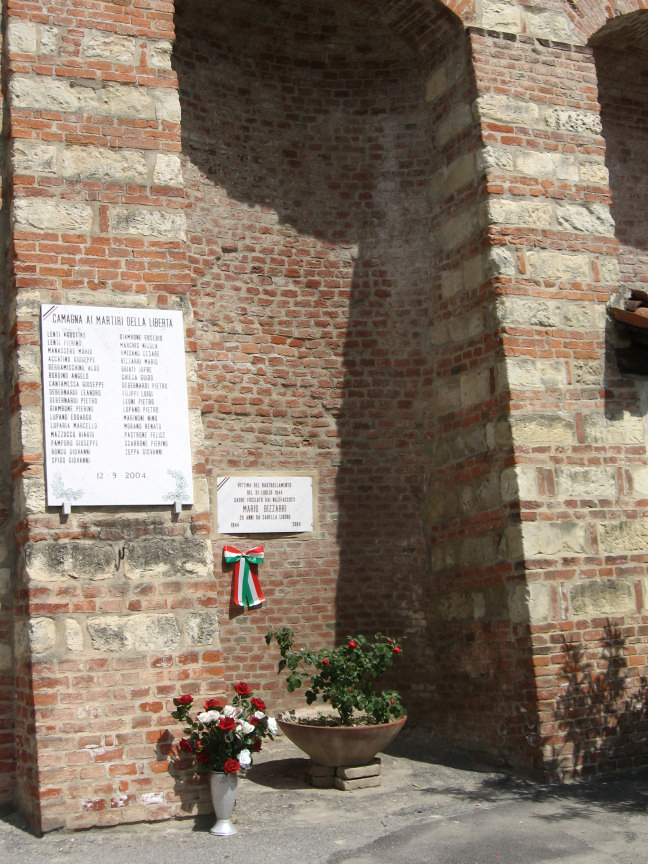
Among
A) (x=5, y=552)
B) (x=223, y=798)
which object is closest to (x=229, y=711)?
(x=223, y=798)

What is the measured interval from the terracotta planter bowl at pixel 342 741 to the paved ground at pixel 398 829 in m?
0.19

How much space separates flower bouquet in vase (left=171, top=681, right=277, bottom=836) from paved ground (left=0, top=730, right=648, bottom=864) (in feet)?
0.56

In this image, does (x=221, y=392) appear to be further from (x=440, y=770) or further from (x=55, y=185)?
(x=440, y=770)

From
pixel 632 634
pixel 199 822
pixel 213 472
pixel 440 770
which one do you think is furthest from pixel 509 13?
pixel 199 822

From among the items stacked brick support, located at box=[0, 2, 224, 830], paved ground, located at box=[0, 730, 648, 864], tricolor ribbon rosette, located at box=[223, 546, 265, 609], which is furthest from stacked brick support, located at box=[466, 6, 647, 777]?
stacked brick support, located at box=[0, 2, 224, 830]

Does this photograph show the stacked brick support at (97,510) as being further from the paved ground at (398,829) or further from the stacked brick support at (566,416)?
the stacked brick support at (566,416)

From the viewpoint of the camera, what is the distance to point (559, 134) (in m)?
6.68

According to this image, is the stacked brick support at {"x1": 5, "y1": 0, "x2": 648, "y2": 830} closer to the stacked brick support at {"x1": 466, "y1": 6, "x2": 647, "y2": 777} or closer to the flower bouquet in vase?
the stacked brick support at {"x1": 466, "y1": 6, "x2": 647, "y2": 777}

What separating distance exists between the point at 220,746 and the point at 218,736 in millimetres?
52

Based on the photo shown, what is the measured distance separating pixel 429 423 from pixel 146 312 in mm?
2701

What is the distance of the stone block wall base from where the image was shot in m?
5.54

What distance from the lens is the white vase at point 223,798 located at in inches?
183

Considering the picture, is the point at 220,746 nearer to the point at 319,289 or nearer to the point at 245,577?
the point at 245,577

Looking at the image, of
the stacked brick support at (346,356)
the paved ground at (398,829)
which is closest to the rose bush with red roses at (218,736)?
the stacked brick support at (346,356)
